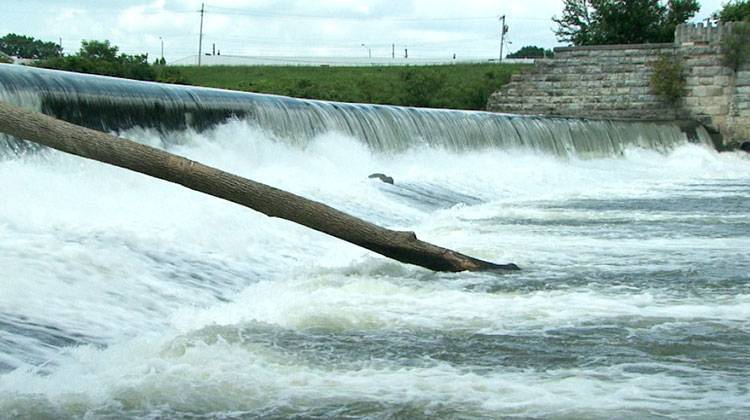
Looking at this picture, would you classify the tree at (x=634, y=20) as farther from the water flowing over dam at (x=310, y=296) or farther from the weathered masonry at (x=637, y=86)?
the water flowing over dam at (x=310, y=296)

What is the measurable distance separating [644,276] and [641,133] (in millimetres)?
19553

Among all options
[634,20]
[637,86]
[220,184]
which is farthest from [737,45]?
[220,184]

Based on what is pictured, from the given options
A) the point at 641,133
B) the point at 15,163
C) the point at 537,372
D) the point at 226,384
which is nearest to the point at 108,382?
the point at 226,384

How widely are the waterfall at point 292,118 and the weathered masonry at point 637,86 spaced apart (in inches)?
121

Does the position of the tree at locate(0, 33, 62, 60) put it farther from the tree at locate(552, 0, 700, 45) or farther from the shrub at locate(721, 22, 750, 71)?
the shrub at locate(721, 22, 750, 71)

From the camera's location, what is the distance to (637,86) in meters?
29.5

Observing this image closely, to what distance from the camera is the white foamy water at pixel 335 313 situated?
4.69 meters

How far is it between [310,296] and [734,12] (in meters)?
36.5

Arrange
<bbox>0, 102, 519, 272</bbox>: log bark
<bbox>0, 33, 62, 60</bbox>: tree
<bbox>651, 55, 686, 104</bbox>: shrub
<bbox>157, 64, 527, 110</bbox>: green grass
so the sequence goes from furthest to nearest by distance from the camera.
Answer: <bbox>0, 33, 62, 60</bbox>: tree
<bbox>157, 64, 527, 110</bbox>: green grass
<bbox>651, 55, 686, 104</bbox>: shrub
<bbox>0, 102, 519, 272</bbox>: log bark

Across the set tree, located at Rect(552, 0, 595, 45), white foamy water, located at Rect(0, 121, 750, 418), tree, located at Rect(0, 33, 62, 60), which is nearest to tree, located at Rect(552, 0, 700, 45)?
tree, located at Rect(552, 0, 595, 45)

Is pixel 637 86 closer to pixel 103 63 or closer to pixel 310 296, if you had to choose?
pixel 103 63

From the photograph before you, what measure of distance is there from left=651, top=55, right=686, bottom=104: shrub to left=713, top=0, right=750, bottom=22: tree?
11.1m

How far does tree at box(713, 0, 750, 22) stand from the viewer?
1547 inches

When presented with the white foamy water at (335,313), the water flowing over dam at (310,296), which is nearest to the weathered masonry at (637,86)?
the water flowing over dam at (310,296)
